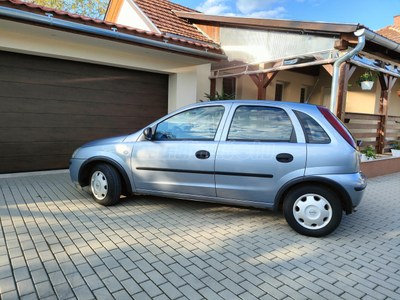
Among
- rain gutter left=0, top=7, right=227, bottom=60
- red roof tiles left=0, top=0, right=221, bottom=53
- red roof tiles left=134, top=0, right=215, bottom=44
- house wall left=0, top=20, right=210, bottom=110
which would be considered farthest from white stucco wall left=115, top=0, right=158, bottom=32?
red roof tiles left=0, top=0, right=221, bottom=53

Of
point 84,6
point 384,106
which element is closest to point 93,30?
point 384,106

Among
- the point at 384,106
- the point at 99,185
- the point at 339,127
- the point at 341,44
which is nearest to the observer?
the point at 339,127

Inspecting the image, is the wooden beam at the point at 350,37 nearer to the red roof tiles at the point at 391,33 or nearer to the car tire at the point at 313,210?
the car tire at the point at 313,210

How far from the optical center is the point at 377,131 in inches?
346

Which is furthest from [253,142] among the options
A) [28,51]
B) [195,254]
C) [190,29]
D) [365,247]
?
[190,29]

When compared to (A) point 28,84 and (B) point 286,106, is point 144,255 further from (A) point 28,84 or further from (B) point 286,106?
(A) point 28,84

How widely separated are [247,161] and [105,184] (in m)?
2.21

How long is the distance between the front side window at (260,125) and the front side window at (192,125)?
27 centimetres

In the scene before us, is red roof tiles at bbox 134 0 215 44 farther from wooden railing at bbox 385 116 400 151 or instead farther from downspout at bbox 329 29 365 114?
wooden railing at bbox 385 116 400 151

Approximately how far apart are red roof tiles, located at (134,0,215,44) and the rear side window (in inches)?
225

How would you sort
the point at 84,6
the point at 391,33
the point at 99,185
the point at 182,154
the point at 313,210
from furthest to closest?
1. the point at 84,6
2. the point at 391,33
3. the point at 99,185
4. the point at 182,154
5. the point at 313,210

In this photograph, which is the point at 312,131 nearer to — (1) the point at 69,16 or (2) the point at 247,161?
(2) the point at 247,161

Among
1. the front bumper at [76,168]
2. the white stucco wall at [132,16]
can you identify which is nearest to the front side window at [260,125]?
the front bumper at [76,168]

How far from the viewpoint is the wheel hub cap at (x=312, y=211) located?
3.45m
